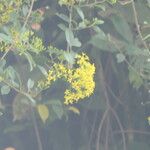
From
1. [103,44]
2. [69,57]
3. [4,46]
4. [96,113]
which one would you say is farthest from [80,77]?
[96,113]

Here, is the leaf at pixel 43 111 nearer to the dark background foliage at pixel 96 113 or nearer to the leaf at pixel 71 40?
the dark background foliage at pixel 96 113

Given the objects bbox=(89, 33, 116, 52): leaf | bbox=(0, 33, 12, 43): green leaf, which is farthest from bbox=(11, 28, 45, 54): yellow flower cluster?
bbox=(89, 33, 116, 52): leaf

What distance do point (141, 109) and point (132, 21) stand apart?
13.3 inches

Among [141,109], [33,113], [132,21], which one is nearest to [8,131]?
[33,113]

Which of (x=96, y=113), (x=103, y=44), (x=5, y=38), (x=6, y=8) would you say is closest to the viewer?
(x=5, y=38)

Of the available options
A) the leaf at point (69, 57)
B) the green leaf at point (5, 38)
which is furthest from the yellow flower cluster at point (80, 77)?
the green leaf at point (5, 38)

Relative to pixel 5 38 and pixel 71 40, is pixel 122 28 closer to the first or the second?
pixel 71 40

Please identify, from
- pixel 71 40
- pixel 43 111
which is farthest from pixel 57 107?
pixel 71 40

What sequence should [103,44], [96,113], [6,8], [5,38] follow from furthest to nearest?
[96,113] → [103,44] → [6,8] → [5,38]

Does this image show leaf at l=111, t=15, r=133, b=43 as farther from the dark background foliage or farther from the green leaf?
the green leaf

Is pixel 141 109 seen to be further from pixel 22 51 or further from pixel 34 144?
pixel 22 51

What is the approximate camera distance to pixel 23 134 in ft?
5.44

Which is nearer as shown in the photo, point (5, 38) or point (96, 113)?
point (5, 38)

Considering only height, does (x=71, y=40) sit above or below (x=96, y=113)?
above
